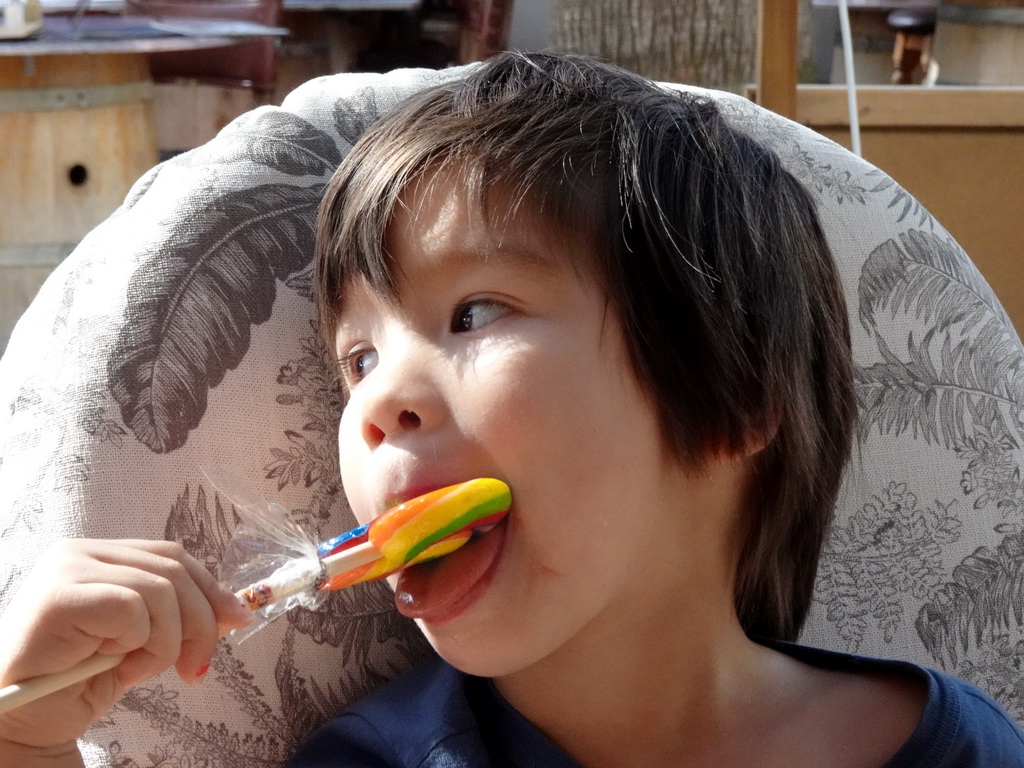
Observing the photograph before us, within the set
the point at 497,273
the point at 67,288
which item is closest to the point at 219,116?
the point at 67,288

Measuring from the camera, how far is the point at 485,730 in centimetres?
90

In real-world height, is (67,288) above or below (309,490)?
above

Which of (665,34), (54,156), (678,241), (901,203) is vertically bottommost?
(54,156)

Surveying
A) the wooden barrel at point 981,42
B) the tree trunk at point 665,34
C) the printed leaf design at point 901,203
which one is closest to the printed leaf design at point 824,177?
the printed leaf design at point 901,203

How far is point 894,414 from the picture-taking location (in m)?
1.08

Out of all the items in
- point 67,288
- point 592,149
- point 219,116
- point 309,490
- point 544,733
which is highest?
point 592,149

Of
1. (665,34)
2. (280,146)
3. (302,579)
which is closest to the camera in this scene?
(302,579)

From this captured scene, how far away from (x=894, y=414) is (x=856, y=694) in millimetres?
296

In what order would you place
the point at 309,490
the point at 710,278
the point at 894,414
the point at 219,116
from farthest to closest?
the point at 219,116, the point at 894,414, the point at 309,490, the point at 710,278

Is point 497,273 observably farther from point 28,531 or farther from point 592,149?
point 28,531

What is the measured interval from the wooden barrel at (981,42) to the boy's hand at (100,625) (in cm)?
290

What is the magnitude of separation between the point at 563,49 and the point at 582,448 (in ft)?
8.77

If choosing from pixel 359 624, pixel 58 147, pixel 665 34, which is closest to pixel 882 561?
pixel 359 624

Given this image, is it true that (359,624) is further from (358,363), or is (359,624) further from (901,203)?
(901,203)
